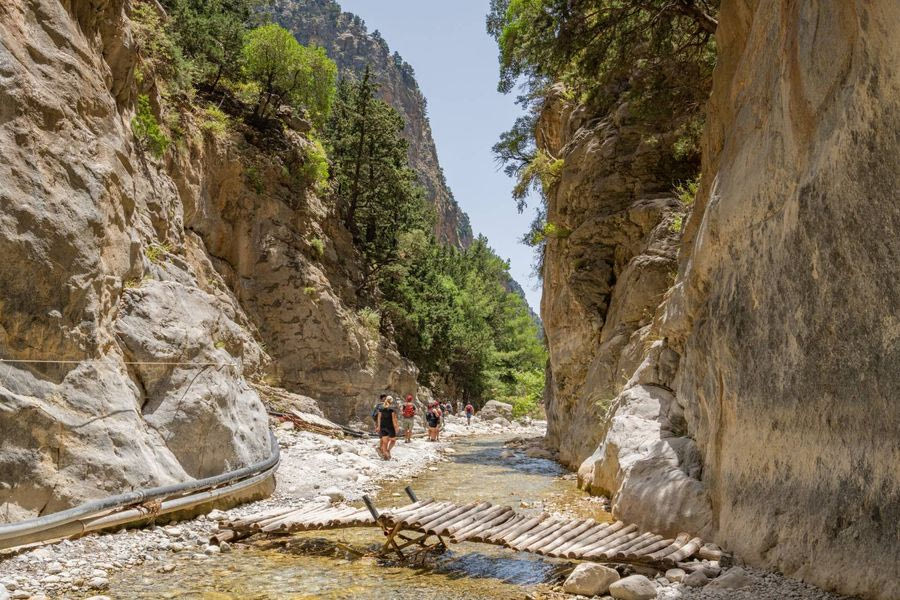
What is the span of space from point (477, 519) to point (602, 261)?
11.5 meters

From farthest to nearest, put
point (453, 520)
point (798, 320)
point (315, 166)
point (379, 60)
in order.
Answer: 1. point (379, 60)
2. point (315, 166)
3. point (453, 520)
4. point (798, 320)

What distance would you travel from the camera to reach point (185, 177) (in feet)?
61.8

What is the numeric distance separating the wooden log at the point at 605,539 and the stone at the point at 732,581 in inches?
50.7

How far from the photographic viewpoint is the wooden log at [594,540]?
6785 millimetres

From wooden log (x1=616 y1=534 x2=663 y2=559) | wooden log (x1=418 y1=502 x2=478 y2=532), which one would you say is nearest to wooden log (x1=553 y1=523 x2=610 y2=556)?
wooden log (x1=616 y1=534 x2=663 y2=559)

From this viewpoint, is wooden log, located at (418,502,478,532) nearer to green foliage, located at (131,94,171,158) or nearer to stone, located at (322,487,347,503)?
stone, located at (322,487,347,503)

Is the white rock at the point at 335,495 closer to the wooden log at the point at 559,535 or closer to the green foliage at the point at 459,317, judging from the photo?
the wooden log at the point at 559,535

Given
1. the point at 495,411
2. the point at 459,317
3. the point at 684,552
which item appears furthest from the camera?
the point at 459,317

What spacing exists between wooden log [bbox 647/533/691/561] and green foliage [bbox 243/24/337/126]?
25.1 metres

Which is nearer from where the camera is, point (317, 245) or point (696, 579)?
point (696, 579)

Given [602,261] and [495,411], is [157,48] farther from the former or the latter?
[495,411]

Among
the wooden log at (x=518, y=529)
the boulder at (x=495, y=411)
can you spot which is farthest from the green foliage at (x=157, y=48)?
the boulder at (x=495, y=411)

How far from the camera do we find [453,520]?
7.99m

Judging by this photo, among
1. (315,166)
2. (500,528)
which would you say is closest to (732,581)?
(500,528)
